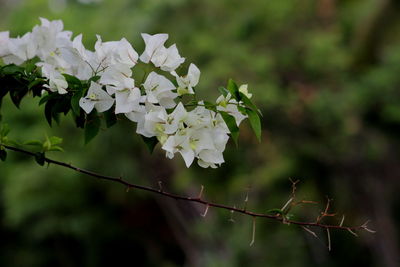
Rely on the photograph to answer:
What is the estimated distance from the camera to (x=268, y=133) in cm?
550

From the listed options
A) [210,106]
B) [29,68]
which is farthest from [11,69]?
[210,106]

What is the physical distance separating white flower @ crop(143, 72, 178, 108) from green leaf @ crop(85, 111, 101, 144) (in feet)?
0.45

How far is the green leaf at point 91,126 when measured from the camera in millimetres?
1102

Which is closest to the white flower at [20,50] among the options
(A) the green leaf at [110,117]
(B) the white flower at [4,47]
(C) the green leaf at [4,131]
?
(B) the white flower at [4,47]

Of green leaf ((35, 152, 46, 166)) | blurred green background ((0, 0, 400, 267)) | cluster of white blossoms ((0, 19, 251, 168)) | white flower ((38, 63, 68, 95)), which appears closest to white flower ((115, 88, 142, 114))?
cluster of white blossoms ((0, 19, 251, 168))

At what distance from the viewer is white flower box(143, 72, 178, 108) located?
3.33ft

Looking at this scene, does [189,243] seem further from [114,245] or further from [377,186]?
[377,186]

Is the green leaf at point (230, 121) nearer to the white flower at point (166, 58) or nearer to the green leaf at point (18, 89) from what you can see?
the white flower at point (166, 58)

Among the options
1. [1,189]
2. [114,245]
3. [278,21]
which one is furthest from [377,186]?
[1,189]

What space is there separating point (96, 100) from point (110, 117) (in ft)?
0.17

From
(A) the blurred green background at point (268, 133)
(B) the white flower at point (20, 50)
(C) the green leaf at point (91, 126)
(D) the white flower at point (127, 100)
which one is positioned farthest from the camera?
(A) the blurred green background at point (268, 133)

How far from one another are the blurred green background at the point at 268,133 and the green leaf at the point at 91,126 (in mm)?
3504

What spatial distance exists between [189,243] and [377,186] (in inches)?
93.9

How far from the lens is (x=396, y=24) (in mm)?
5105
